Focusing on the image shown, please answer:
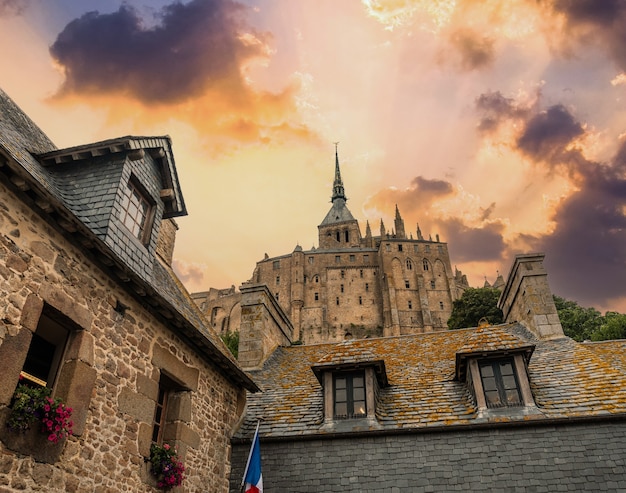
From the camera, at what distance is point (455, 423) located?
9.86 meters

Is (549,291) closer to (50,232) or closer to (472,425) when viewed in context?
(472,425)

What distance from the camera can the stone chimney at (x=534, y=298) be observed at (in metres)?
13.5

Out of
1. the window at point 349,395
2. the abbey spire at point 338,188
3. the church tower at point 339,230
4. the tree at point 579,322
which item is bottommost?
the window at point 349,395

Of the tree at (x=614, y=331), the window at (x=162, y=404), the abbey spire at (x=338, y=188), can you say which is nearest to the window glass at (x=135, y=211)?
the window at (x=162, y=404)

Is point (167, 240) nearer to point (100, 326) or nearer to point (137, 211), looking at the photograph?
point (137, 211)

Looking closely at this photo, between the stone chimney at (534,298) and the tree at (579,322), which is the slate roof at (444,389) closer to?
the stone chimney at (534,298)

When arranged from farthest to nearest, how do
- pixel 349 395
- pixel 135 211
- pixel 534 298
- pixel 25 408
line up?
pixel 534 298
pixel 349 395
pixel 135 211
pixel 25 408

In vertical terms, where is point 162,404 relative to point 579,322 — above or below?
below

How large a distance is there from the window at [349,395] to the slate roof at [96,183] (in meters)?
2.28

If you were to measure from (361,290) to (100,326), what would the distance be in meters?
87.1

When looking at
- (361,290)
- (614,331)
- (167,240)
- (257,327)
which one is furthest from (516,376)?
(361,290)

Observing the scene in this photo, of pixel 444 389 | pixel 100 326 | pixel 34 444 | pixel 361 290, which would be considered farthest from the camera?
pixel 361 290

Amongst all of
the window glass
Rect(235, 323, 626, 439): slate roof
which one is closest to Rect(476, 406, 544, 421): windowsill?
Rect(235, 323, 626, 439): slate roof

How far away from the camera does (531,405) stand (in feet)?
32.4
